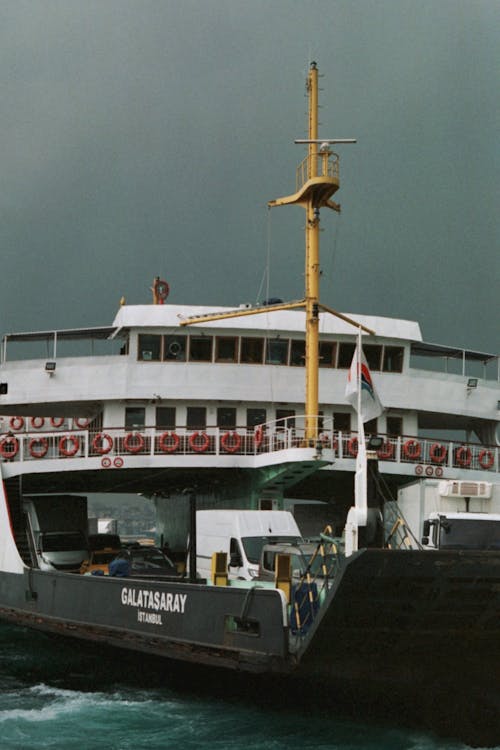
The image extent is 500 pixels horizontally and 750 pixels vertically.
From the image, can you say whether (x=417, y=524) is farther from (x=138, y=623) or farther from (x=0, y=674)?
(x=0, y=674)

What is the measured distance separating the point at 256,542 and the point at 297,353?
7.30 meters

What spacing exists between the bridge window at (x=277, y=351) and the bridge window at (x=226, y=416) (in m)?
1.63

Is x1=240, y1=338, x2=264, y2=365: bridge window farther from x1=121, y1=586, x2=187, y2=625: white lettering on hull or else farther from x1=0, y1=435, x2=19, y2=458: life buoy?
x1=121, y1=586, x2=187, y2=625: white lettering on hull

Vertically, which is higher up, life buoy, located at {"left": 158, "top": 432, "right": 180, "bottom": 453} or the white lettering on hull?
life buoy, located at {"left": 158, "top": 432, "right": 180, "bottom": 453}

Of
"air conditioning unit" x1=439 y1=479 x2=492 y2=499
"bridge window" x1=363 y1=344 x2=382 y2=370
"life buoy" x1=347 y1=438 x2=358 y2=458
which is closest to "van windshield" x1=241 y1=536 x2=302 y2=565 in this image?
"air conditioning unit" x1=439 y1=479 x2=492 y2=499

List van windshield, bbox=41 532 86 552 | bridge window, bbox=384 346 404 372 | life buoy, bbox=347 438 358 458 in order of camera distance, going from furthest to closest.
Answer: bridge window, bbox=384 346 404 372
van windshield, bbox=41 532 86 552
life buoy, bbox=347 438 358 458

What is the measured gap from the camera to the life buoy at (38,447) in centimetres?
2331

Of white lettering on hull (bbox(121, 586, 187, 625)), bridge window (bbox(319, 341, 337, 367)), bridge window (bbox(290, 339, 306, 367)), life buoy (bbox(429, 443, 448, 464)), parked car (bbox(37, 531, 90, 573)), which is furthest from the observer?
bridge window (bbox(319, 341, 337, 367))

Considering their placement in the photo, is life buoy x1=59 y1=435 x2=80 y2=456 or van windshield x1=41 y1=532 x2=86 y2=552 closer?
life buoy x1=59 y1=435 x2=80 y2=456

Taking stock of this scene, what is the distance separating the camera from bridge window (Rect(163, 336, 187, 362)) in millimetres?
24688

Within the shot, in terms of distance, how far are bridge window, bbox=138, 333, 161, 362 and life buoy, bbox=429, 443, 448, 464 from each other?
748 centimetres

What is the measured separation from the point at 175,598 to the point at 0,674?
5.12 meters

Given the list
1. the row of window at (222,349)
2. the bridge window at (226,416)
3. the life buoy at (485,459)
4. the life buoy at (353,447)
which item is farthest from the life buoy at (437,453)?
the bridge window at (226,416)

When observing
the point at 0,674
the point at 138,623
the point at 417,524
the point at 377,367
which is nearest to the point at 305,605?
the point at 138,623
